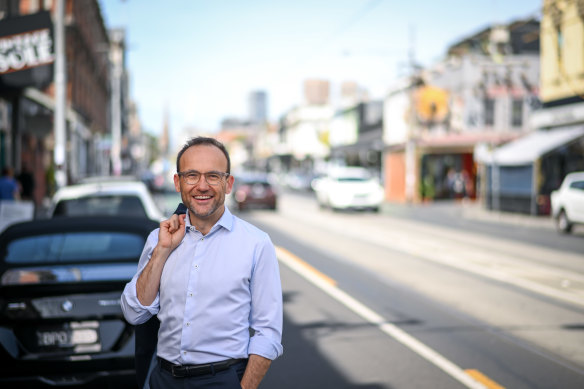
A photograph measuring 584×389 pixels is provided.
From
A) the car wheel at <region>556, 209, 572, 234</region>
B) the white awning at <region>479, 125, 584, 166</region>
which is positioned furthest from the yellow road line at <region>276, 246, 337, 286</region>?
the white awning at <region>479, 125, 584, 166</region>

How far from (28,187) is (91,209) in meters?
13.4

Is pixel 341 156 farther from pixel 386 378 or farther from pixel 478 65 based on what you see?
pixel 386 378

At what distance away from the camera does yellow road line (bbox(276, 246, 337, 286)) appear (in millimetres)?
11223

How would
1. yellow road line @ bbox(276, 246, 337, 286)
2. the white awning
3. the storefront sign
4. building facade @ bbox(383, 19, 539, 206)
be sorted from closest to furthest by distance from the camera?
yellow road line @ bbox(276, 246, 337, 286), the storefront sign, the white awning, building facade @ bbox(383, 19, 539, 206)

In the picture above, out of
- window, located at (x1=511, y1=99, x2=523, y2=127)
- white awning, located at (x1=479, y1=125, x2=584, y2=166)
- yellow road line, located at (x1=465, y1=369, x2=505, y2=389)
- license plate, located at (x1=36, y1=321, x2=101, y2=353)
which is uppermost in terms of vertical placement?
window, located at (x1=511, y1=99, x2=523, y2=127)

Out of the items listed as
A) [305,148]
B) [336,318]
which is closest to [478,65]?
[336,318]

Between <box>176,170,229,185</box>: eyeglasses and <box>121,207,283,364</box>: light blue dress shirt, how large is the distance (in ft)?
0.53

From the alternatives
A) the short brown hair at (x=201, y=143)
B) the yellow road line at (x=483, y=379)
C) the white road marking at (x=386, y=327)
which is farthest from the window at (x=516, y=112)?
the short brown hair at (x=201, y=143)

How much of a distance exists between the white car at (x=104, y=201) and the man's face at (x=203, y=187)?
5.49 m

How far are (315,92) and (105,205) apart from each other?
104728mm

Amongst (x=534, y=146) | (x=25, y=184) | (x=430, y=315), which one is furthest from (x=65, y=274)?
(x=534, y=146)

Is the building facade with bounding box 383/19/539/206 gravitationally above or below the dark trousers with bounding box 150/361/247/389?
above

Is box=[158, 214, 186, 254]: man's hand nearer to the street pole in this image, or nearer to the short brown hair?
the short brown hair

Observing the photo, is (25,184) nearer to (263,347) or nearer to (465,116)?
(263,347)
